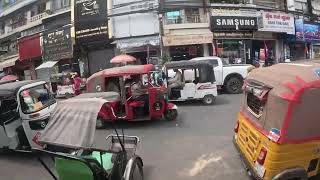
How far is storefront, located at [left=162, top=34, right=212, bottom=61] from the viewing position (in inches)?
1009

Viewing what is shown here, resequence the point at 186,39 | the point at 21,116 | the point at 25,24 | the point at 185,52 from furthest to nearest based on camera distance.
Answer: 1. the point at 25,24
2. the point at 185,52
3. the point at 186,39
4. the point at 21,116

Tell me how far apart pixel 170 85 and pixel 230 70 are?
4.16 m

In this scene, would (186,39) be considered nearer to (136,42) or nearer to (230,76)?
(136,42)

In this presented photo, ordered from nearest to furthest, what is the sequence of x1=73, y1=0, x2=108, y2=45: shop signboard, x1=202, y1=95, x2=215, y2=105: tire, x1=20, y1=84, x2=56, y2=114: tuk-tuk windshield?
1. x1=20, y1=84, x2=56, y2=114: tuk-tuk windshield
2. x1=202, y1=95, x2=215, y2=105: tire
3. x1=73, y1=0, x2=108, y2=45: shop signboard

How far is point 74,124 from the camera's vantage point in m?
6.25

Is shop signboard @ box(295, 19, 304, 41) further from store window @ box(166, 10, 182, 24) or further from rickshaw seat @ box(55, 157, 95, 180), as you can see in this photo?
rickshaw seat @ box(55, 157, 95, 180)

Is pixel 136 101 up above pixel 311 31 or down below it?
below

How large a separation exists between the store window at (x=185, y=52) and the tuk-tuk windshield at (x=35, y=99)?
54.8ft

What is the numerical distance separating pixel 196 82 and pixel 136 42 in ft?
38.2

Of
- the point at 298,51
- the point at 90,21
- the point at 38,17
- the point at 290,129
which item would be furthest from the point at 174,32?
the point at 290,129

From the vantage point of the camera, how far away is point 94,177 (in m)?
5.71

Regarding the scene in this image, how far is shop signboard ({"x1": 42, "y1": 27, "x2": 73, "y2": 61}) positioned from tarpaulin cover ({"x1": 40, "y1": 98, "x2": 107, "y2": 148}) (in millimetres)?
23862

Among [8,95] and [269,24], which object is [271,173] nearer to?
[8,95]

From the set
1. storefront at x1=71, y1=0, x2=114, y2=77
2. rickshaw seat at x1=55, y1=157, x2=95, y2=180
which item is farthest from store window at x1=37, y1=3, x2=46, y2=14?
rickshaw seat at x1=55, y1=157, x2=95, y2=180
